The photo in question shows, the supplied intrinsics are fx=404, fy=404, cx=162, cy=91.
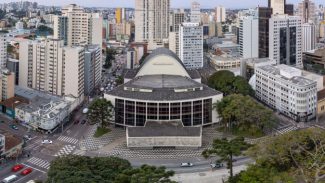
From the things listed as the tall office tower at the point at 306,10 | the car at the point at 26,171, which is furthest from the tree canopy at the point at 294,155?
the tall office tower at the point at 306,10

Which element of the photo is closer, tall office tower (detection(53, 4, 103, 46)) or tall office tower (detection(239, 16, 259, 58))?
tall office tower (detection(239, 16, 259, 58))

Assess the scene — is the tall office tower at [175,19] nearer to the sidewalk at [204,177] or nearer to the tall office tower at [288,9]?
the tall office tower at [288,9]

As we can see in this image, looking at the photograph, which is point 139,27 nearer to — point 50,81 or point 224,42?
point 224,42

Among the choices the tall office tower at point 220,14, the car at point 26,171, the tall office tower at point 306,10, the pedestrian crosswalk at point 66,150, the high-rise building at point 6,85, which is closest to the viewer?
the car at point 26,171

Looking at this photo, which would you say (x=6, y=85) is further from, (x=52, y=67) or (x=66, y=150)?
(x=66, y=150)

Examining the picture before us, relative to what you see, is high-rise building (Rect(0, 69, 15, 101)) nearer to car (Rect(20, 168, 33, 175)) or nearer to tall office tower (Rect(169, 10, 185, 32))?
car (Rect(20, 168, 33, 175))

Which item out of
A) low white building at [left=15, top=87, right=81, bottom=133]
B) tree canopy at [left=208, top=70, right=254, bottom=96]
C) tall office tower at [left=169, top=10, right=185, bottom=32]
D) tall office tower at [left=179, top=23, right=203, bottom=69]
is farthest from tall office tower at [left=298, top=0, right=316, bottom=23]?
low white building at [left=15, top=87, right=81, bottom=133]

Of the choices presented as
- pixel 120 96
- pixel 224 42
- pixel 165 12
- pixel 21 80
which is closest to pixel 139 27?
pixel 165 12
